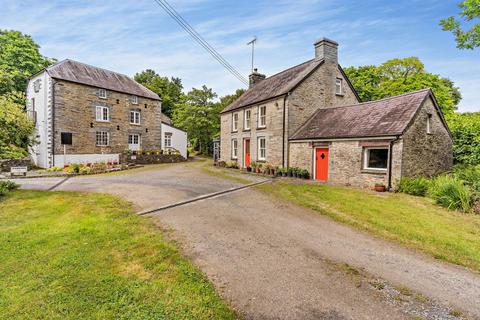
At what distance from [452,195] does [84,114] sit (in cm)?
2902

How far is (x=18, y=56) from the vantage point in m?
27.1

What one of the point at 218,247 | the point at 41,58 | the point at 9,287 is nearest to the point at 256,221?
the point at 218,247

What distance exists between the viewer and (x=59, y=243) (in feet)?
17.0

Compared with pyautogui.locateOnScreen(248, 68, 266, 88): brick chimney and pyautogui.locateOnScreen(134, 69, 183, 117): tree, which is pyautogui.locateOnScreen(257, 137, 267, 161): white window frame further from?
pyautogui.locateOnScreen(134, 69, 183, 117): tree

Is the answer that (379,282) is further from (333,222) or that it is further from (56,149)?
(56,149)

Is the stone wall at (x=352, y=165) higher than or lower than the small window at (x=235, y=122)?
lower

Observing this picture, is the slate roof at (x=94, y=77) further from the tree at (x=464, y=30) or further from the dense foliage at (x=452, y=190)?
the tree at (x=464, y=30)

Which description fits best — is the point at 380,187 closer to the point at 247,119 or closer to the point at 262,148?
the point at 262,148

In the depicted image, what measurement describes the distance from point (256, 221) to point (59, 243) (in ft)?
16.5

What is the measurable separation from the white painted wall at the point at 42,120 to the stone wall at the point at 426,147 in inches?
1116

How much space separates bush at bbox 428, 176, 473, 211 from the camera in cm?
845

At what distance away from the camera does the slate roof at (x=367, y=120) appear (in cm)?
1202

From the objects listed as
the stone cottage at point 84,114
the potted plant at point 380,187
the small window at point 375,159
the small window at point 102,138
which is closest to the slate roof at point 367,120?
the small window at point 375,159

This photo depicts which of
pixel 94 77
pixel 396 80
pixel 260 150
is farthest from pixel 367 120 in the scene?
pixel 94 77
